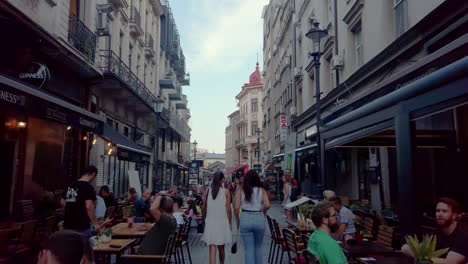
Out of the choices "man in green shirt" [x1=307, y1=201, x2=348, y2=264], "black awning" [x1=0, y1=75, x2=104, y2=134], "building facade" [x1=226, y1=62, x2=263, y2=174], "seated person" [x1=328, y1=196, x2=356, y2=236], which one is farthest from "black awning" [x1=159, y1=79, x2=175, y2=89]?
"building facade" [x1=226, y1=62, x2=263, y2=174]

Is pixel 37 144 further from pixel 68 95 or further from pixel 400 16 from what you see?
pixel 400 16

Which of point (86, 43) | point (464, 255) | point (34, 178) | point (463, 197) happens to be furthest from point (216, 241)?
point (86, 43)

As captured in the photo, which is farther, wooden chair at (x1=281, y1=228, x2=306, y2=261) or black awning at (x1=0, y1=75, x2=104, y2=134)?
black awning at (x1=0, y1=75, x2=104, y2=134)

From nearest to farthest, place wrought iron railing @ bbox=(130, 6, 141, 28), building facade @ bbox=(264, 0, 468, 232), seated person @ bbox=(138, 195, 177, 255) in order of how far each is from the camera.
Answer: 1. building facade @ bbox=(264, 0, 468, 232)
2. seated person @ bbox=(138, 195, 177, 255)
3. wrought iron railing @ bbox=(130, 6, 141, 28)

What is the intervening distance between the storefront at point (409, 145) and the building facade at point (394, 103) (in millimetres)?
13

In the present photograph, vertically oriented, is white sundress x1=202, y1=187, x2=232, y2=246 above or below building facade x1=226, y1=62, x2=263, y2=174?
below

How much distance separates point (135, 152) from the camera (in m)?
13.7

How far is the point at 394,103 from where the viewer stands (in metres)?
5.08

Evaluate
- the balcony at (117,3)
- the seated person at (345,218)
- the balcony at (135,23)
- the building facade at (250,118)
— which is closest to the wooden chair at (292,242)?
the seated person at (345,218)

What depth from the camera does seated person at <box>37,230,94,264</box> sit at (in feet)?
7.25

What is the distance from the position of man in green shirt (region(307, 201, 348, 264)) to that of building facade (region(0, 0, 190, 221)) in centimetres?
515

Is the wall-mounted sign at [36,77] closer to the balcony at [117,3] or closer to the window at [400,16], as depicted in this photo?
the balcony at [117,3]

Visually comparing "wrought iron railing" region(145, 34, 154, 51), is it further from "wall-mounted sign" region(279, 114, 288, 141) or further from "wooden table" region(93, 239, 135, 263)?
"wooden table" region(93, 239, 135, 263)

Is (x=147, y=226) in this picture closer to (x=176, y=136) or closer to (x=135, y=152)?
(x=135, y=152)
